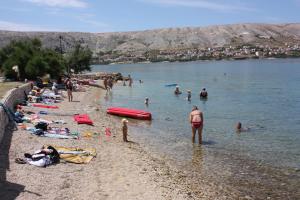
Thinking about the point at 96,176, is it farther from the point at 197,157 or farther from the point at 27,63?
the point at 27,63

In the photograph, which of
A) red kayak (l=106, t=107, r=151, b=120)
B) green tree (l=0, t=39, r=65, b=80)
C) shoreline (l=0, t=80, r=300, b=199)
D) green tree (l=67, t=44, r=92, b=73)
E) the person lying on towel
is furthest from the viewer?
green tree (l=67, t=44, r=92, b=73)

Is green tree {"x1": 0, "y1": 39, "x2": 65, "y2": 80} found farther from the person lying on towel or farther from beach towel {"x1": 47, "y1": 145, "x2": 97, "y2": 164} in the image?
the person lying on towel

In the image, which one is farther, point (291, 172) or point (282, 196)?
point (291, 172)

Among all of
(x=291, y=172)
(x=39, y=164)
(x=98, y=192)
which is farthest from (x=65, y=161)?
(x=291, y=172)

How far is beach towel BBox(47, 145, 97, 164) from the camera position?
48.3 feet

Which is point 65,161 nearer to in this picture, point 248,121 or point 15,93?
point 15,93

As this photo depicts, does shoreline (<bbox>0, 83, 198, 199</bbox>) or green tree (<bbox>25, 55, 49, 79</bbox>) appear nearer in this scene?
shoreline (<bbox>0, 83, 198, 199</bbox>)

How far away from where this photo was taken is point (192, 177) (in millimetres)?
14875

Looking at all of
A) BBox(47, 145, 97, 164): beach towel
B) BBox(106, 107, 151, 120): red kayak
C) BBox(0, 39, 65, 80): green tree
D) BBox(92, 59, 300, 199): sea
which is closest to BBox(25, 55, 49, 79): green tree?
BBox(0, 39, 65, 80): green tree

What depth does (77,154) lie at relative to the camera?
1548 centimetres

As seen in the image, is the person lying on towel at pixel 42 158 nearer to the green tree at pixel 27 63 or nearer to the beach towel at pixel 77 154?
the beach towel at pixel 77 154

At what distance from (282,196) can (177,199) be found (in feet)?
12.2

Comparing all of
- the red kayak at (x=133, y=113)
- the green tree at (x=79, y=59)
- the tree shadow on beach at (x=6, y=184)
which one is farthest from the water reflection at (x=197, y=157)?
the green tree at (x=79, y=59)

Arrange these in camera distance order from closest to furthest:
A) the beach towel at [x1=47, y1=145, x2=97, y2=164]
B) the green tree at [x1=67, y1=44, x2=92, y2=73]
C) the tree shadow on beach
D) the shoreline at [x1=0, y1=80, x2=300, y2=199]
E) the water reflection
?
1. the tree shadow on beach
2. the shoreline at [x1=0, y1=80, x2=300, y2=199]
3. the beach towel at [x1=47, y1=145, x2=97, y2=164]
4. the water reflection
5. the green tree at [x1=67, y1=44, x2=92, y2=73]
